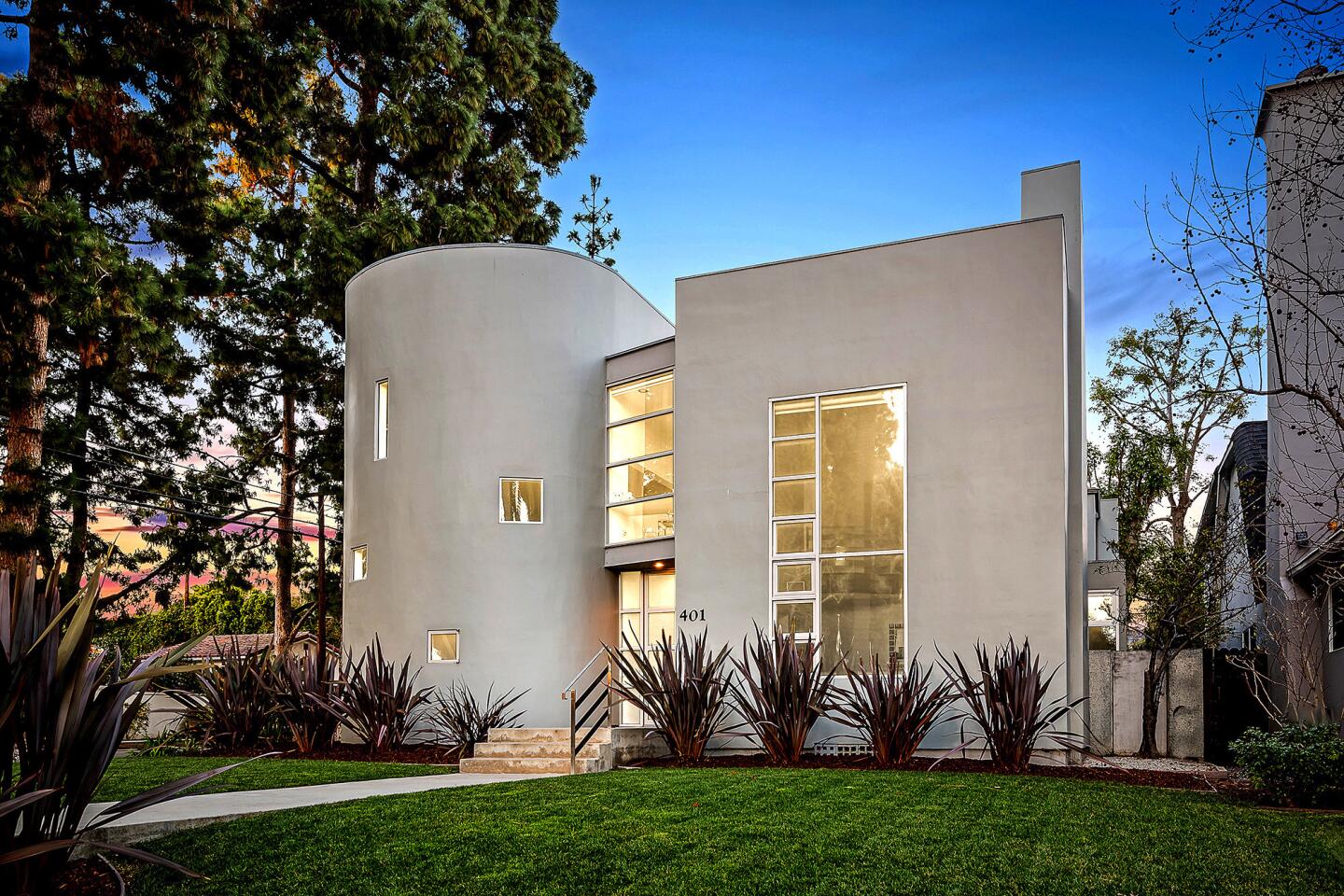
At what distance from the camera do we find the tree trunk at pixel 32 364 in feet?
48.5

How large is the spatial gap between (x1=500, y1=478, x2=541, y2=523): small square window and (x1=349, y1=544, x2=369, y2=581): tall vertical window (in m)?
2.44

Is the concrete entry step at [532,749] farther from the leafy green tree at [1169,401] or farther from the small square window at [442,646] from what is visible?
the leafy green tree at [1169,401]

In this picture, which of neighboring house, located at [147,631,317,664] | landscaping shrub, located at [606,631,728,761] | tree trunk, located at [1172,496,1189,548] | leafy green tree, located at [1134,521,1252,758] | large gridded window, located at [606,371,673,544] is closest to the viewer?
neighboring house, located at [147,631,317,664]

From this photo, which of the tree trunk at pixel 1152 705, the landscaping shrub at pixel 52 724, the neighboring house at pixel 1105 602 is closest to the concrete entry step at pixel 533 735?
the landscaping shrub at pixel 52 724

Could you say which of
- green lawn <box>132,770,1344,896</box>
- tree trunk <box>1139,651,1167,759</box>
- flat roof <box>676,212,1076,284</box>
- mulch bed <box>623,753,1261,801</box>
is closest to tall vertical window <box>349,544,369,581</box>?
A: mulch bed <box>623,753,1261,801</box>

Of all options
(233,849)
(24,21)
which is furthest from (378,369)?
(233,849)

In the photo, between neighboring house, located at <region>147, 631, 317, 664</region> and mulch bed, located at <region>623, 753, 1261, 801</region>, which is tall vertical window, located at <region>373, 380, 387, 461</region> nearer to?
neighboring house, located at <region>147, 631, 317, 664</region>

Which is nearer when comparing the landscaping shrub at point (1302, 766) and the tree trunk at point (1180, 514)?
the landscaping shrub at point (1302, 766)

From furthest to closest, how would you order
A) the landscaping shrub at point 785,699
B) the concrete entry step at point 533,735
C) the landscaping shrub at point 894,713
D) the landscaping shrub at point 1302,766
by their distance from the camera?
the concrete entry step at point 533,735 < the landscaping shrub at point 785,699 < the landscaping shrub at point 894,713 < the landscaping shrub at point 1302,766

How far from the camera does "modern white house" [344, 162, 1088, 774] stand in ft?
37.2

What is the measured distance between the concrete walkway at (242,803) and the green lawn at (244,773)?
340 millimetres

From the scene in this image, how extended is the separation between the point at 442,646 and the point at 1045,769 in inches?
313

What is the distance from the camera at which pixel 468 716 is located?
43.2 feet

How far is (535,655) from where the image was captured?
553 inches
